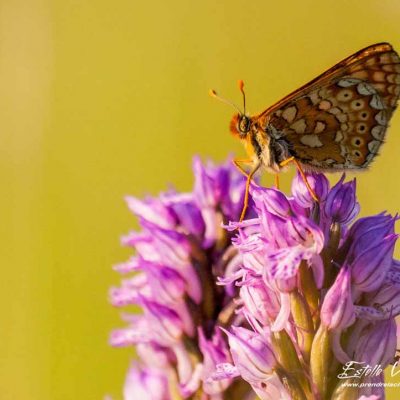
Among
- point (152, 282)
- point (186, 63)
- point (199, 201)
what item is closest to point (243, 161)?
point (199, 201)

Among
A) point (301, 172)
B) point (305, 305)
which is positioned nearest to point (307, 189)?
point (301, 172)

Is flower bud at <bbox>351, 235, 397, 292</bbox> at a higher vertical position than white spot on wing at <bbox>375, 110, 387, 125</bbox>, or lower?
lower

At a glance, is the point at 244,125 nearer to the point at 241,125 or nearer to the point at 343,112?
the point at 241,125

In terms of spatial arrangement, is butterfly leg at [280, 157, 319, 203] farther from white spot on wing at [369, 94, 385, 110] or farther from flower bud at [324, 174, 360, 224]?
white spot on wing at [369, 94, 385, 110]

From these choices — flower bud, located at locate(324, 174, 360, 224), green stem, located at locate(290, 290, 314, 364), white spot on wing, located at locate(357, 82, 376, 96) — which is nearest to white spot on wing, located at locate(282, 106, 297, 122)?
white spot on wing, located at locate(357, 82, 376, 96)

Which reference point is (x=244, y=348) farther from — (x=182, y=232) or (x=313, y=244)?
(x=182, y=232)

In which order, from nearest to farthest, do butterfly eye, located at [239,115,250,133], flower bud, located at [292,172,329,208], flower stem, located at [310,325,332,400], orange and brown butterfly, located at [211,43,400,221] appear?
1. flower stem, located at [310,325,332,400]
2. flower bud, located at [292,172,329,208]
3. orange and brown butterfly, located at [211,43,400,221]
4. butterfly eye, located at [239,115,250,133]

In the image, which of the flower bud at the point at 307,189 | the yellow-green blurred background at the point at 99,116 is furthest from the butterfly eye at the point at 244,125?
the yellow-green blurred background at the point at 99,116
